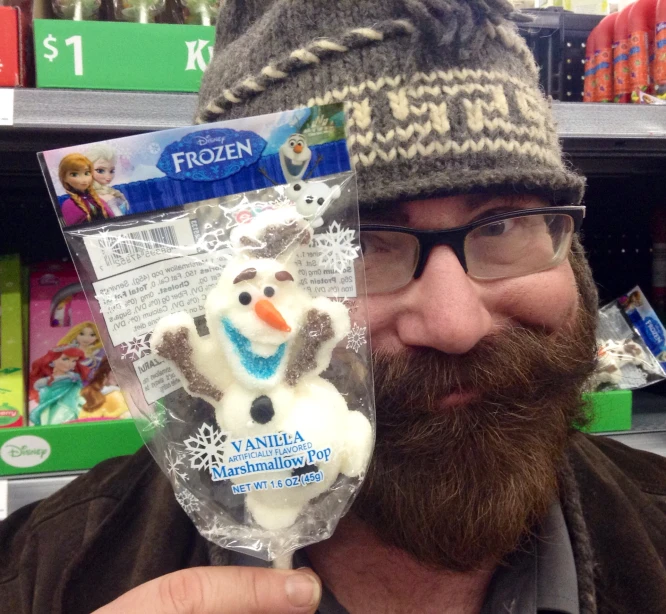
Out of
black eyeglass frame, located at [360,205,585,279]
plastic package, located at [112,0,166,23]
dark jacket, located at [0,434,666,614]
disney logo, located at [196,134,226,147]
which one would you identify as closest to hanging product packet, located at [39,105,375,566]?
disney logo, located at [196,134,226,147]

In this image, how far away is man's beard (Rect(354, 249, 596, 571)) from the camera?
2.32ft

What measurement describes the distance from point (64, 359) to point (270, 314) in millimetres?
874

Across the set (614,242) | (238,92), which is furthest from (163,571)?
(614,242)

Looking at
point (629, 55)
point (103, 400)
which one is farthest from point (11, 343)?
point (629, 55)

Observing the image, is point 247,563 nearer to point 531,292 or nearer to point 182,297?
point 182,297

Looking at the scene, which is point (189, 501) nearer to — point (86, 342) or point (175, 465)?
point (175, 465)

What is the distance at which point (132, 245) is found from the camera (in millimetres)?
525

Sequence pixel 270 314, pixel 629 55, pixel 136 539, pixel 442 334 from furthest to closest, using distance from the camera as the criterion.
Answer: pixel 629 55 → pixel 136 539 → pixel 442 334 → pixel 270 314

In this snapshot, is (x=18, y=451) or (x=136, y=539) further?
(x=18, y=451)

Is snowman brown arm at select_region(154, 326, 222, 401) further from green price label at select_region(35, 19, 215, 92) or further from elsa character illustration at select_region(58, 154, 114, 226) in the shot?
green price label at select_region(35, 19, 215, 92)

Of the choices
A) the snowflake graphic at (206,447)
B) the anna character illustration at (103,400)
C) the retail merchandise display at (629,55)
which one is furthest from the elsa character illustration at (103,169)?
the retail merchandise display at (629,55)

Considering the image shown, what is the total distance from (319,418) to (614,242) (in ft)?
4.88

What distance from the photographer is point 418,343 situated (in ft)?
2.30

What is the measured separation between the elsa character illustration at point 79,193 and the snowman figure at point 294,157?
0.17 m
